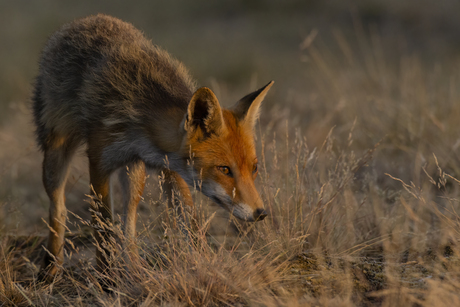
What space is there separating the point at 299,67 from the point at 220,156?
529 inches

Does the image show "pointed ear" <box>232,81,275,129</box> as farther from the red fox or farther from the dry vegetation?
the dry vegetation

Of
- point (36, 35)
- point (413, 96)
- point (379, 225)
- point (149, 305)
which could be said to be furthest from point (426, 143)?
point (36, 35)

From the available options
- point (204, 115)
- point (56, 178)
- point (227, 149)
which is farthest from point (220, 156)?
point (56, 178)

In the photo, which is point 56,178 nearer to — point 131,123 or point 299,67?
point 131,123

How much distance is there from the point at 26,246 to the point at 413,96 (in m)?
6.04

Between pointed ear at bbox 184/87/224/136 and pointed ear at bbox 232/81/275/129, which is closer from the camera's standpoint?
Result: pointed ear at bbox 184/87/224/136

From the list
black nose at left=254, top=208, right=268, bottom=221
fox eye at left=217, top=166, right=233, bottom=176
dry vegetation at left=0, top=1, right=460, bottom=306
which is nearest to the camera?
dry vegetation at left=0, top=1, right=460, bottom=306

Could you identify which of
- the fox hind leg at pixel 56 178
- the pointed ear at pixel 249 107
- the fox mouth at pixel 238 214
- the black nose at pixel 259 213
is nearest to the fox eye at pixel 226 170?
the fox mouth at pixel 238 214

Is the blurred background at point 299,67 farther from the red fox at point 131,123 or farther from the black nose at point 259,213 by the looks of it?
the black nose at point 259,213

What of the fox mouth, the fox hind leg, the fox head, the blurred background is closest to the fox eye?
the fox head

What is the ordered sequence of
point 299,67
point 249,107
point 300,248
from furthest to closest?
1. point 299,67
2. point 249,107
3. point 300,248

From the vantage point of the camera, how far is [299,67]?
54.1ft

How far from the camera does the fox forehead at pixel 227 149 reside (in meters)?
3.61

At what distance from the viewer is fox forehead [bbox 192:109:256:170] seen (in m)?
3.61
